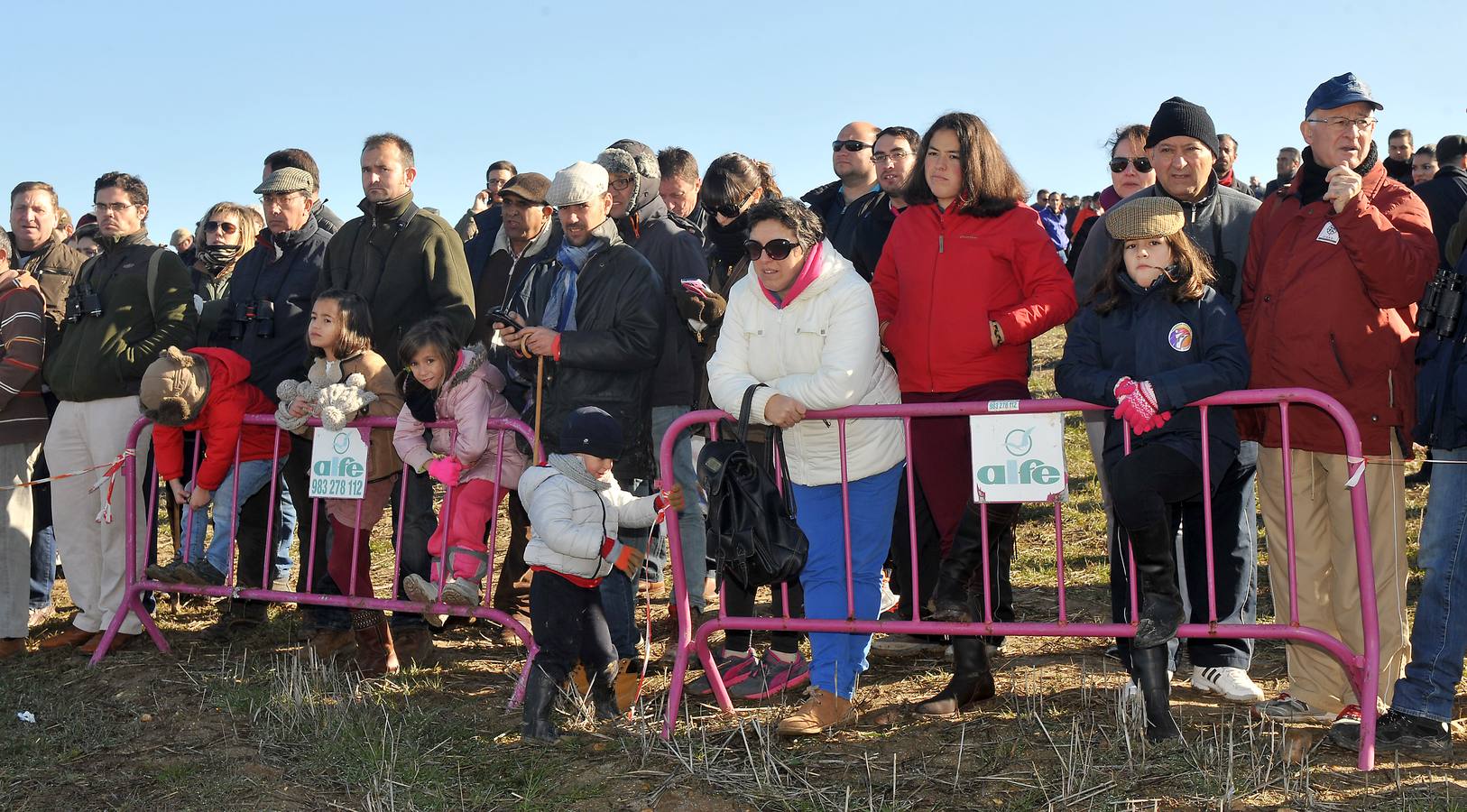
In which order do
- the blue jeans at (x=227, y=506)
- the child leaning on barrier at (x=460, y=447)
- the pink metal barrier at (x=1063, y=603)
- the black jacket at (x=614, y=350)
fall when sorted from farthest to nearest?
the blue jeans at (x=227, y=506)
the child leaning on barrier at (x=460, y=447)
the black jacket at (x=614, y=350)
the pink metal barrier at (x=1063, y=603)

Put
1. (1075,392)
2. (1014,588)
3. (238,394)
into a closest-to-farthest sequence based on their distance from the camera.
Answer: (1075,392) < (238,394) < (1014,588)

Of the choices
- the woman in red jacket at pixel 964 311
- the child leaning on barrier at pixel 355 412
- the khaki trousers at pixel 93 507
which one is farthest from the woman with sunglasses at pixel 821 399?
the khaki trousers at pixel 93 507

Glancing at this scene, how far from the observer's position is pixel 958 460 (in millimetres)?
5621

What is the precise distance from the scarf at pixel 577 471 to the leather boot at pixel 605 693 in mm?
769

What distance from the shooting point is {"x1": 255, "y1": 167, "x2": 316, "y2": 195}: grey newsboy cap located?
310 inches

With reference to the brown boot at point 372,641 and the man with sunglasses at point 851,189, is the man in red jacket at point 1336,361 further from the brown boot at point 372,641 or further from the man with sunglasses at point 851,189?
the brown boot at point 372,641

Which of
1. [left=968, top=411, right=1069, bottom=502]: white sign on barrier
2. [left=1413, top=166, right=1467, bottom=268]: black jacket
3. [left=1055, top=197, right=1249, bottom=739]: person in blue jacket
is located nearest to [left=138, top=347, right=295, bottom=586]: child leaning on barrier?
[left=968, top=411, right=1069, bottom=502]: white sign on barrier

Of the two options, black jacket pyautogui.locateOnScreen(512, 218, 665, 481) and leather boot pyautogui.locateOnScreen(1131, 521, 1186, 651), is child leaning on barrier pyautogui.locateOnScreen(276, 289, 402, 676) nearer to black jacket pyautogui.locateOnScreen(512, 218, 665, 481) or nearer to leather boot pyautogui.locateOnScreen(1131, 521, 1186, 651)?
black jacket pyautogui.locateOnScreen(512, 218, 665, 481)

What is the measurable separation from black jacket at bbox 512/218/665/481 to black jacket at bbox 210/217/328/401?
1.94m

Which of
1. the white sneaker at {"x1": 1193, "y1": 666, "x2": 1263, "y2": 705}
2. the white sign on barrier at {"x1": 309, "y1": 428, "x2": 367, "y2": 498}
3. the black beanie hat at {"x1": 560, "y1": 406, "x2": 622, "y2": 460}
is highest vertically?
the black beanie hat at {"x1": 560, "y1": 406, "x2": 622, "y2": 460}

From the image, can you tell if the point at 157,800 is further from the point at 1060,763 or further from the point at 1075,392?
the point at 1075,392

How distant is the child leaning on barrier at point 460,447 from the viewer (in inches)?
258

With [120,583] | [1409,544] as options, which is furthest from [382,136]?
[1409,544]

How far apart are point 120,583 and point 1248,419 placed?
19.9ft
